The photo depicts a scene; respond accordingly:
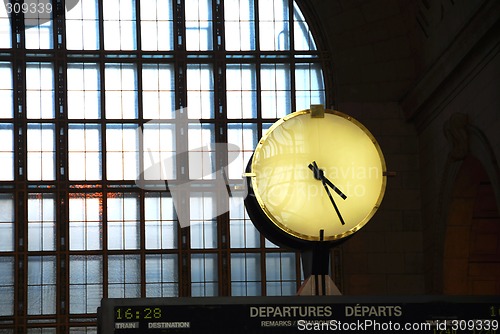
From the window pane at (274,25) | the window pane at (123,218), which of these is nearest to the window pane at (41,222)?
the window pane at (123,218)

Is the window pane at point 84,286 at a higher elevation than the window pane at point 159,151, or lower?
lower

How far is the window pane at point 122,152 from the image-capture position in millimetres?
20594

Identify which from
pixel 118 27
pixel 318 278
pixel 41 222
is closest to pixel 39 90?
pixel 118 27

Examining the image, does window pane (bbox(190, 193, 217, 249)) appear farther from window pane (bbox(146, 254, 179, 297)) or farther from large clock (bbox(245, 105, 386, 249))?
large clock (bbox(245, 105, 386, 249))

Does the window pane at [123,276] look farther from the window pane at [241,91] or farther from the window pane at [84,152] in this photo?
the window pane at [241,91]

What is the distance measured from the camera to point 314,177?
5180 mm

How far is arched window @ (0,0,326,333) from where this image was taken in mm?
20203

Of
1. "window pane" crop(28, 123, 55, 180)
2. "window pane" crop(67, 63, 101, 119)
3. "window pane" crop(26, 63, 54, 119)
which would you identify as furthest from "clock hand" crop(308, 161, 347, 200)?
"window pane" crop(26, 63, 54, 119)

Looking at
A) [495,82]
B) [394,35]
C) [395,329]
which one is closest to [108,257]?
[394,35]

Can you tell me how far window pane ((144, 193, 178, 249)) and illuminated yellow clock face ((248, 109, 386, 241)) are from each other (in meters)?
15.2

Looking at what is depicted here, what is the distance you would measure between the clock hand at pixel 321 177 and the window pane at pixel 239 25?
16.0 m

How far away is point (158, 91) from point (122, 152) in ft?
4.29

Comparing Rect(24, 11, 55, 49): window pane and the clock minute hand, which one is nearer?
the clock minute hand

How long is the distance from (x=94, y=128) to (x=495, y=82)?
7891mm
